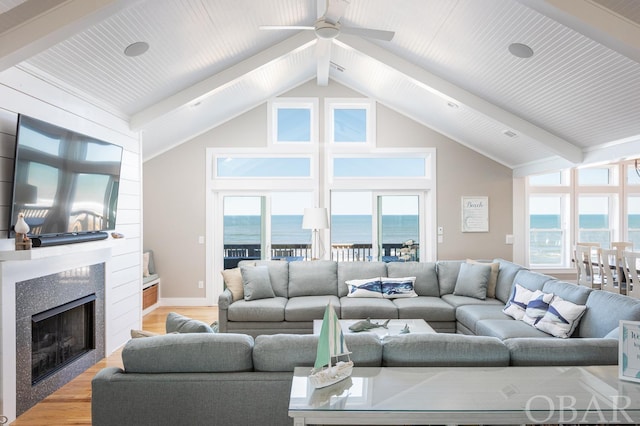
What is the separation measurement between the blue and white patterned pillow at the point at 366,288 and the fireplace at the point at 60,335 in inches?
107

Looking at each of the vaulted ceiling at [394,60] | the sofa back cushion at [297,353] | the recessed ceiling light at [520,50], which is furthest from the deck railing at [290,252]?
the sofa back cushion at [297,353]

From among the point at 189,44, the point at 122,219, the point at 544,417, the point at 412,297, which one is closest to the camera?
the point at 544,417

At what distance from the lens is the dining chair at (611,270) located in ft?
16.8

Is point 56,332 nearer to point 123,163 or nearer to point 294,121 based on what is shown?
point 123,163

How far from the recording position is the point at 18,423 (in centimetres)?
284

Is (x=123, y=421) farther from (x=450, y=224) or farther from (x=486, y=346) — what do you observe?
(x=450, y=224)

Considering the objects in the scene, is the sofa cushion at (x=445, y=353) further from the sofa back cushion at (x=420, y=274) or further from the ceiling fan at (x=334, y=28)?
the sofa back cushion at (x=420, y=274)

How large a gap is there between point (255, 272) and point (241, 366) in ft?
9.02

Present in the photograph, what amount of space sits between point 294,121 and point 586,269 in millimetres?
4738

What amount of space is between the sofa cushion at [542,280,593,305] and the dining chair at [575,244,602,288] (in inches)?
88.7

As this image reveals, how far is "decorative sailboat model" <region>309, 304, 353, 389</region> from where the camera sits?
Result: 184 centimetres

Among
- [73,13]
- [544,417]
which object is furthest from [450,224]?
[73,13]

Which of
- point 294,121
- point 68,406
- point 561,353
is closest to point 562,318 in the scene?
point 561,353

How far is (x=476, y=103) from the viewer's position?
193 inches
